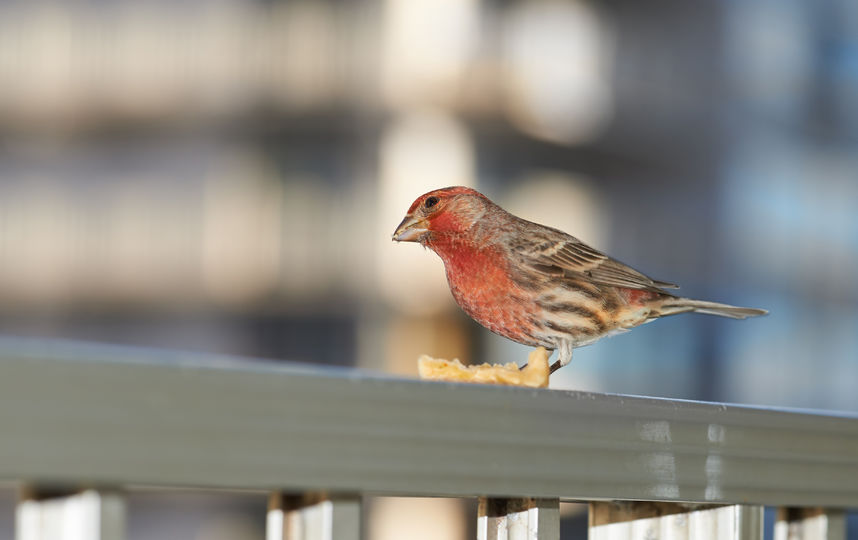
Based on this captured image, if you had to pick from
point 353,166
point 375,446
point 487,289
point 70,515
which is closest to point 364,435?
point 375,446

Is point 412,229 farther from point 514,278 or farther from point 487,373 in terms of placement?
point 487,373

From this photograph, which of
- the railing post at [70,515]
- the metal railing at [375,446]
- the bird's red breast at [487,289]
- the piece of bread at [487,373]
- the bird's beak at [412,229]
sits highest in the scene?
the bird's beak at [412,229]

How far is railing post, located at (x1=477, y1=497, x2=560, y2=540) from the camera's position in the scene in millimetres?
906

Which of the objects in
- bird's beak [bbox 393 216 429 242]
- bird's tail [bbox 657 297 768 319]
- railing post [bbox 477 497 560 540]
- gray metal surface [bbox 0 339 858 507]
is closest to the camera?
gray metal surface [bbox 0 339 858 507]

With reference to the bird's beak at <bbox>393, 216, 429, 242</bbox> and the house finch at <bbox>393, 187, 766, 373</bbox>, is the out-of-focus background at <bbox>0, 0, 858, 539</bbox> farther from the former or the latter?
the bird's beak at <bbox>393, 216, 429, 242</bbox>

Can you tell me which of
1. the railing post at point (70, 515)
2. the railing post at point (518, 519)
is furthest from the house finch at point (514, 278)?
the railing post at point (70, 515)

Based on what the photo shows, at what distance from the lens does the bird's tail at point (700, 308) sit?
132 centimetres

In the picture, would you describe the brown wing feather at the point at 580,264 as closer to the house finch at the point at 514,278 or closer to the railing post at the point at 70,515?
the house finch at the point at 514,278

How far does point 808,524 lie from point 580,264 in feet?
1.32

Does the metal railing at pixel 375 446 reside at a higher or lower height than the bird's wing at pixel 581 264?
lower

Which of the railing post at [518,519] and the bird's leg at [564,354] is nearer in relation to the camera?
the railing post at [518,519]

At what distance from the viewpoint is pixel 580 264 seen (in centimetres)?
142

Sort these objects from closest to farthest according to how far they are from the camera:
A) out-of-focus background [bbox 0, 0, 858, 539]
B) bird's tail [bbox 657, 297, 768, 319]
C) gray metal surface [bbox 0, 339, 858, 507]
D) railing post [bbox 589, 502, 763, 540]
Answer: gray metal surface [bbox 0, 339, 858, 507] → railing post [bbox 589, 502, 763, 540] → bird's tail [bbox 657, 297, 768, 319] → out-of-focus background [bbox 0, 0, 858, 539]

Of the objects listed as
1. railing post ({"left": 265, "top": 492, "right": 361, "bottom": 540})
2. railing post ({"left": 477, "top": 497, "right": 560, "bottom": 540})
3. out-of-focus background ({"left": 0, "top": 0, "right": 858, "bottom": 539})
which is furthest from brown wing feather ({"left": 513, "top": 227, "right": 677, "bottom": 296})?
out-of-focus background ({"left": 0, "top": 0, "right": 858, "bottom": 539})
